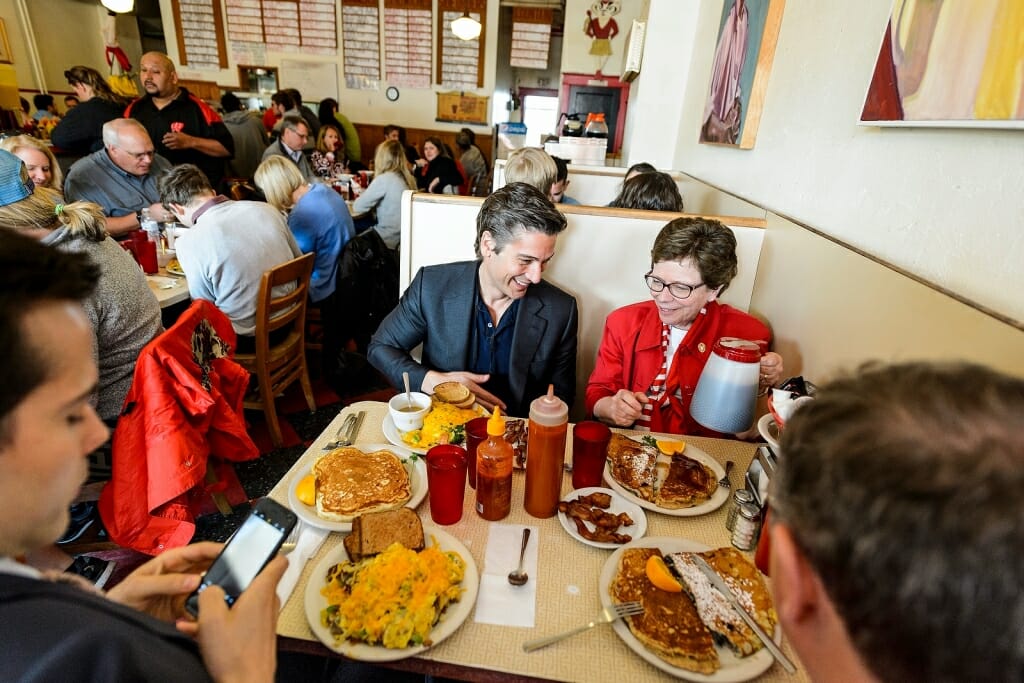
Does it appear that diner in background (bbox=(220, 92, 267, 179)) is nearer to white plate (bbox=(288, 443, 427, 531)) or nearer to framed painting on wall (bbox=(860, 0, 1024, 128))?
white plate (bbox=(288, 443, 427, 531))

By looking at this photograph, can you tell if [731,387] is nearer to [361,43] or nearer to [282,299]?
[282,299]

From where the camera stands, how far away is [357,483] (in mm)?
1092

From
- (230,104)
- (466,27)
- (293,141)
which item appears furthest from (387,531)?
(466,27)

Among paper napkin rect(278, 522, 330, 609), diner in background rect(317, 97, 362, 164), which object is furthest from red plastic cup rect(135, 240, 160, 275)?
diner in background rect(317, 97, 362, 164)

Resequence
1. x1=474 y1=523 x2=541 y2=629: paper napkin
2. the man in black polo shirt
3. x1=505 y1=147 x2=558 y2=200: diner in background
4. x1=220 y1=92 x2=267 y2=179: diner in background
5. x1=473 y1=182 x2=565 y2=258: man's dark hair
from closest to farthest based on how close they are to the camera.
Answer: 1. x1=474 y1=523 x2=541 y2=629: paper napkin
2. x1=473 y1=182 x2=565 y2=258: man's dark hair
3. x1=505 y1=147 x2=558 y2=200: diner in background
4. the man in black polo shirt
5. x1=220 y1=92 x2=267 y2=179: diner in background

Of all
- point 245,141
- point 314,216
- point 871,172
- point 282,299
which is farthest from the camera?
point 245,141

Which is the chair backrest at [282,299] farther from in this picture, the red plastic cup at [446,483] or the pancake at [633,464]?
the pancake at [633,464]

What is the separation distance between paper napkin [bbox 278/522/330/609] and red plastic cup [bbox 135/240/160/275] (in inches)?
87.9

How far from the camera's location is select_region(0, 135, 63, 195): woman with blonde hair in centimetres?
272

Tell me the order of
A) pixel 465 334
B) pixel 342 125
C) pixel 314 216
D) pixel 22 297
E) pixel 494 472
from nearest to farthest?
pixel 22 297 < pixel 494 472 < pixel 465 334 < pixel 314 216 < pixel 342 125

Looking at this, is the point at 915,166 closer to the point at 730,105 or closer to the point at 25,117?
the point at 730,105

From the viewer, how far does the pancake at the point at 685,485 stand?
3.74 ft

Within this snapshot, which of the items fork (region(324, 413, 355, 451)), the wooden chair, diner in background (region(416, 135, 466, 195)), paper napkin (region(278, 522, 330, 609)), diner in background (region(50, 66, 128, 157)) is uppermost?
diner in background (region(50, 66, 128, 157))

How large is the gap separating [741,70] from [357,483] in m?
2.59
